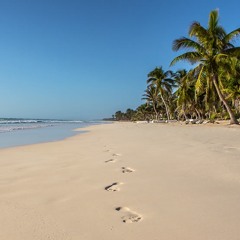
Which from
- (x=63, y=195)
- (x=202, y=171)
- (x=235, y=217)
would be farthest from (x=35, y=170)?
(x=235, y=217)

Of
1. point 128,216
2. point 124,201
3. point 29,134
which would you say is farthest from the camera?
point 29,134

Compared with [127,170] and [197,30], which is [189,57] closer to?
[197,30]

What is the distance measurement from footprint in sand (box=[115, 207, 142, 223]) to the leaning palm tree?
63.5ft

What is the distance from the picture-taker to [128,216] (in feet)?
8.75

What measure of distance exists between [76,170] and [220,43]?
18.9 metres

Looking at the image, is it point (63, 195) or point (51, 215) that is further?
point (63, 195)

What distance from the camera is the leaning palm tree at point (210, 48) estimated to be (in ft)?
68.9

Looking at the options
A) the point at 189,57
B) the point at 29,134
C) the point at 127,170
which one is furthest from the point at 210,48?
the point at 127,170

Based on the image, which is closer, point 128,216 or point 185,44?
point 128,216

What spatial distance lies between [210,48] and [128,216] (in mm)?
20872

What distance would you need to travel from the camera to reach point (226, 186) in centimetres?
355

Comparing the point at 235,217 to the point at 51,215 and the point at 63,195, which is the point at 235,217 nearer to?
the point at 51,215

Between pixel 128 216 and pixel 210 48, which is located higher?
pixel 210 48

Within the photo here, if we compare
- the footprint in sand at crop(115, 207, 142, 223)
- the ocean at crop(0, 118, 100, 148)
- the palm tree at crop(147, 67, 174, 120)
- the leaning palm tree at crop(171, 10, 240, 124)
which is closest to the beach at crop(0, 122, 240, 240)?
the footprint in sand at crop(115, 207, 142, 223)
